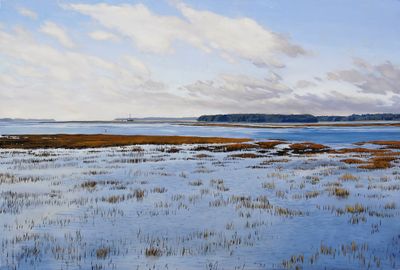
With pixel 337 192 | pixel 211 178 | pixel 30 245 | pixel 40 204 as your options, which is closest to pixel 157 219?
pixel 30 245

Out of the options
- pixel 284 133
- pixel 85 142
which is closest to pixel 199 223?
pixel 85 142

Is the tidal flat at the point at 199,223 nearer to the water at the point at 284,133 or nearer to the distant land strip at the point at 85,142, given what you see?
the distant land strip at the point at 85,142

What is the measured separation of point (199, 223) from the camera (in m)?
9.59

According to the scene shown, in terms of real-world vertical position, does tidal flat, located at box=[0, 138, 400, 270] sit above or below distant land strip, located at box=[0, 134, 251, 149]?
below

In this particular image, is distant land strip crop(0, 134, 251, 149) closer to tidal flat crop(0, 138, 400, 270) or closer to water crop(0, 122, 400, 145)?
water crop(0, 122, 400, 145)

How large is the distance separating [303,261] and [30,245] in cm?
532

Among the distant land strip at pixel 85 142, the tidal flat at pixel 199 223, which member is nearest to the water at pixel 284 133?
the distant land strip at pixel 85 142

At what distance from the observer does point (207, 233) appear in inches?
335

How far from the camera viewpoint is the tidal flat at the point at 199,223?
268 inches

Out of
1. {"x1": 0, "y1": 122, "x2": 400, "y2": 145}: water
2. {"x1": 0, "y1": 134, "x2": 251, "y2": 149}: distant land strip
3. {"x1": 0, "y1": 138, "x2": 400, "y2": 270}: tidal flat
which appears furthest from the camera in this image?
{"x1": 0, "y1": 122, "x2": 400, "y2": 145}: water

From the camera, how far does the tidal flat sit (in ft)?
22.3

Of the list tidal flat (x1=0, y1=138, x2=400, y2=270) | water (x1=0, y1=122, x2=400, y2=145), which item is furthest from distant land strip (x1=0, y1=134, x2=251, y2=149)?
tidal flat (x1=0, y1=138, x2=400, y2=270)

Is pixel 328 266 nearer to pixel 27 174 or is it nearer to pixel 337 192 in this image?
pixel 337 192

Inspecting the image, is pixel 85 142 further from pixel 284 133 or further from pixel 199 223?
pixel 284 133
